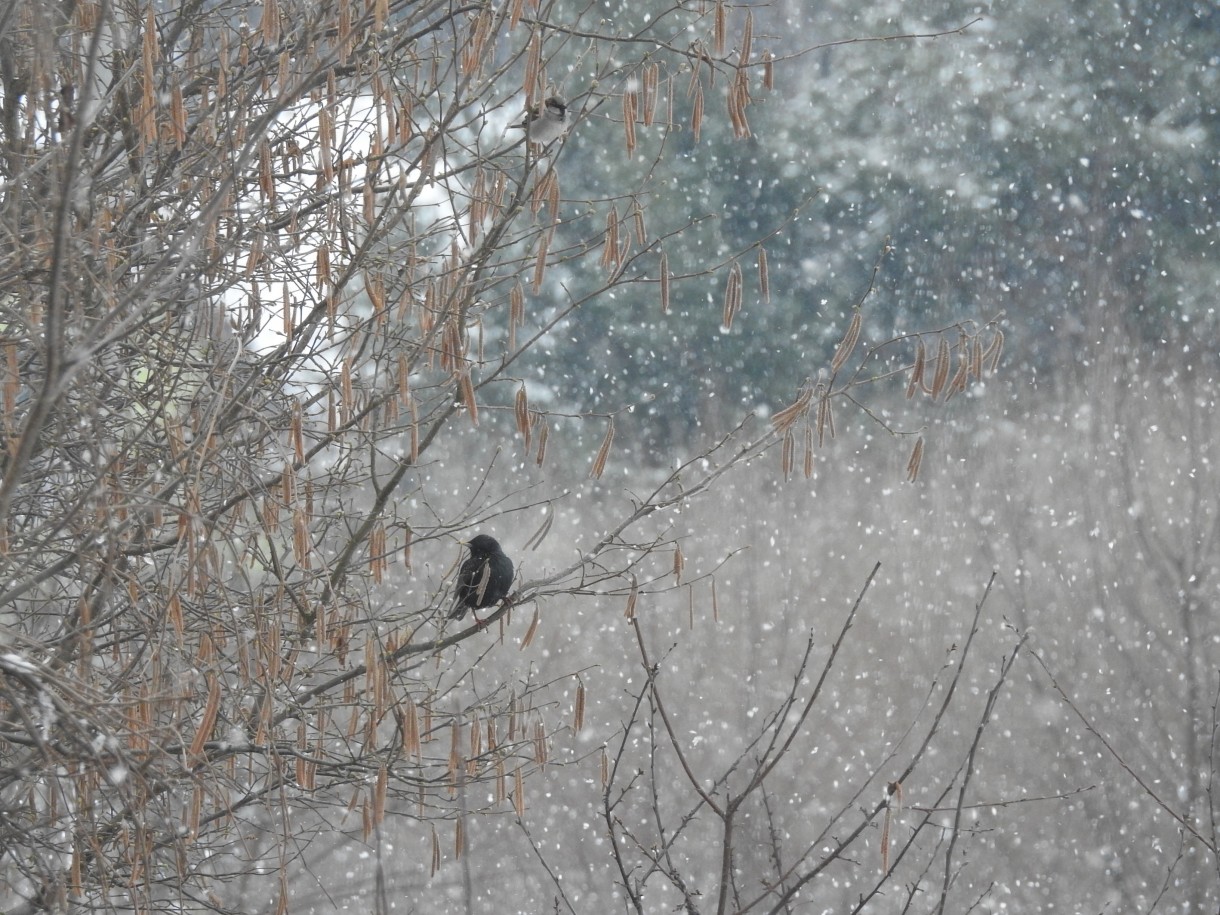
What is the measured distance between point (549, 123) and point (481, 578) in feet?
4.21

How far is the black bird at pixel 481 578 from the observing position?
134 inches

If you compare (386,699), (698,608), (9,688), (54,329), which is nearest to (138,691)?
(386,699)

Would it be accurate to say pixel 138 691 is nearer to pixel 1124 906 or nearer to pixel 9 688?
pixel 9 688

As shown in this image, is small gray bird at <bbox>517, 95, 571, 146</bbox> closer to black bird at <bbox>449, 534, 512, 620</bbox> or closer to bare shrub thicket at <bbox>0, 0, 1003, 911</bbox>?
bare shrub thicket at <bbox>0, 0, 1003, 911</bbox>

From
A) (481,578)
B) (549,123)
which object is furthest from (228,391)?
(481,578)

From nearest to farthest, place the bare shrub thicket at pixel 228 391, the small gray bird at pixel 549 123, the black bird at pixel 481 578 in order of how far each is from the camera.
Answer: the bare shrub thicket at pixel 228 391 < the small gray bird at pixel 549 123 < the black bird at pixel 481 578

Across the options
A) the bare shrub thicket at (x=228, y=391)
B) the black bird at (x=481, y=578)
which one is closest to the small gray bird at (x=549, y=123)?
the bare shrub thicket at (x=228, y=391)

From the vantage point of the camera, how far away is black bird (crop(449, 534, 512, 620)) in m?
3.41

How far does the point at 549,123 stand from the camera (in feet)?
8.91

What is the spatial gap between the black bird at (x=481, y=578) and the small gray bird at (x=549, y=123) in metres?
1.04

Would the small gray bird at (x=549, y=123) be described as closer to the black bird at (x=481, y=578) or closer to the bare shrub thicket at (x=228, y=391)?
the bare shrub thicket at (x=228, y=391)

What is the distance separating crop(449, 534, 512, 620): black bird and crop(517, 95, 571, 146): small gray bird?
3.41 feet

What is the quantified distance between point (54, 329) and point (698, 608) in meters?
8.83

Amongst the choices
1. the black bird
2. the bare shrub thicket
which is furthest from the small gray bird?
the black bird
